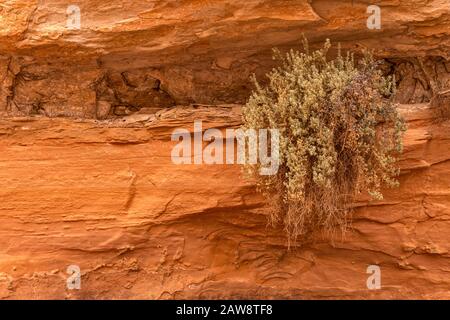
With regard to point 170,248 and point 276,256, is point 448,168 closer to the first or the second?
point 276,256

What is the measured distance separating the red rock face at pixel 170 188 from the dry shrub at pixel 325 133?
9.6 inches

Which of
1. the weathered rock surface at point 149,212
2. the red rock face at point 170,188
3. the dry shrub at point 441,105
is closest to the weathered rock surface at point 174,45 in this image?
the red rock face at point 170,188

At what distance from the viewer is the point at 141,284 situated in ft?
15.8

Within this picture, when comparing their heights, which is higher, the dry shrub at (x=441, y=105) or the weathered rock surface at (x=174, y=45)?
the weathered rock surface at (x=174, y=45)

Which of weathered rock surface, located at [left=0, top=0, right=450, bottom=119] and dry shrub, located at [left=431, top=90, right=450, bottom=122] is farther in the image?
dry shrub, located at [left=431, top=90, right=450, bottom=122]

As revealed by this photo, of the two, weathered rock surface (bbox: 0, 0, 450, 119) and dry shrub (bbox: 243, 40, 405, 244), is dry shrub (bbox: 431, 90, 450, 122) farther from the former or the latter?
dry shrub (bbox: 243, 40, 405, 244)

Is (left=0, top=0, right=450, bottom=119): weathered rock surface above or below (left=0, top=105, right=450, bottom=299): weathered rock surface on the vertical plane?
above

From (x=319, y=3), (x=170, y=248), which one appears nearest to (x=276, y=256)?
(x=170, y=248)

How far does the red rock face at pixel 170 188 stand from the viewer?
4660mm

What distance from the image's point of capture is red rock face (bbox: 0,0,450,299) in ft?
15.3

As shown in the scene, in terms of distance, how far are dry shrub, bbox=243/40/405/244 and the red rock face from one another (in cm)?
24

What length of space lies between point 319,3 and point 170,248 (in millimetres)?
2319

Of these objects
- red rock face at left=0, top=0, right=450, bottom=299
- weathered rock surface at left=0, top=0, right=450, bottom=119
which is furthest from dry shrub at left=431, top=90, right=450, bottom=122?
weathered rock surface at left=0, top=0, right=450, bottom=119

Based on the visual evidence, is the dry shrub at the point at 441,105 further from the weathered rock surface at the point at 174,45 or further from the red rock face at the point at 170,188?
the weathered rock surface at the point at 174,45
